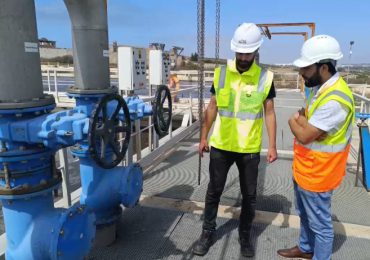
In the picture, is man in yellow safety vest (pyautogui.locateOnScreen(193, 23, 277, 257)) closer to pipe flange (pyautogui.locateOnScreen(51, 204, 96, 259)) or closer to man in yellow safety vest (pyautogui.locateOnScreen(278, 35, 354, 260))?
man in yellow safety vest (pyautogui.locateOnScreen(278, 35, 354, 260))

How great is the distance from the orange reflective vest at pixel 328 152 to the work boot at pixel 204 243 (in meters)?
0.93

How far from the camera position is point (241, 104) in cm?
260

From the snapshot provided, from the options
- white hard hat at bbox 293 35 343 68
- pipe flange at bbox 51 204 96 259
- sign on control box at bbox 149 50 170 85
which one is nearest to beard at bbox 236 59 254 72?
white hard hat at bbox 293 35 343 68

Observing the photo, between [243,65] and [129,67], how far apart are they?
2.35 m

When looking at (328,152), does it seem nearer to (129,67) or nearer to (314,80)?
(314,80)

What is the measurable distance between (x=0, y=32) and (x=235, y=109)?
5.44 feet

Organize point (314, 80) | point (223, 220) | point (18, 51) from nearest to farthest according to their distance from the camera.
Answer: point (18, 51), point (314, 80), point (223, 220)

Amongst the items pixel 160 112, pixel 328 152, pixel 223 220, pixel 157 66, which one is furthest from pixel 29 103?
pixel 157 66

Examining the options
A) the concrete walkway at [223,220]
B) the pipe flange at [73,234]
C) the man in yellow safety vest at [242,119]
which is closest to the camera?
the pipe flange at [73,234]

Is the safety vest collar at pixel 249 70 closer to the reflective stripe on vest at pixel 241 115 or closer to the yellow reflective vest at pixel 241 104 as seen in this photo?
the yellow reflective vest at pixel 241 104

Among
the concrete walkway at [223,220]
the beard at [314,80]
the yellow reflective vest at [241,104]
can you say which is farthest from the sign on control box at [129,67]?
the beard at [314,80]

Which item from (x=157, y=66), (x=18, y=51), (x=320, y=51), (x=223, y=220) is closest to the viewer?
(x=18, y=51)

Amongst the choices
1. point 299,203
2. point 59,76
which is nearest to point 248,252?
point 299,203

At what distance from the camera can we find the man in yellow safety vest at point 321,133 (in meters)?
2.10
